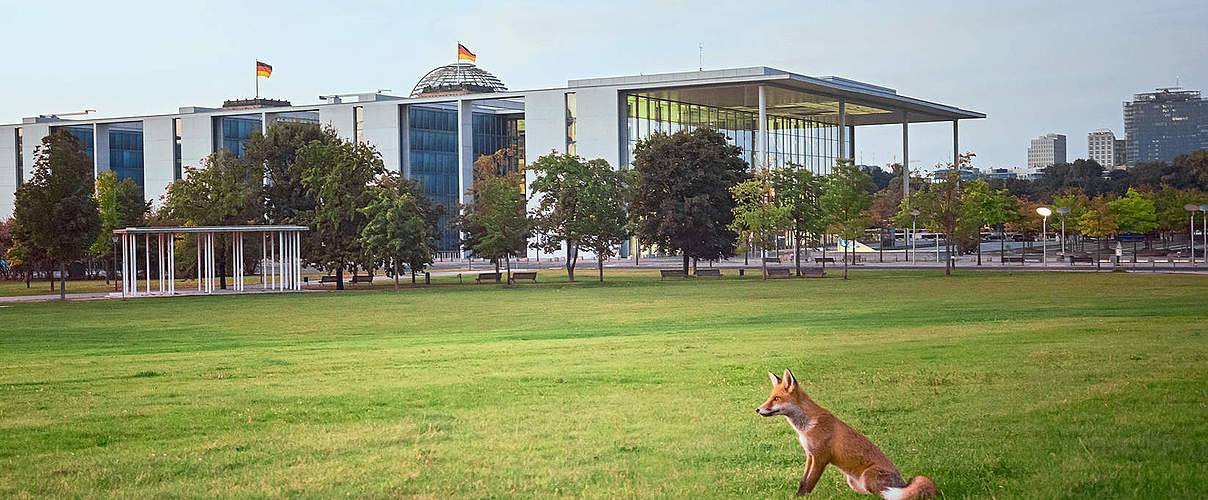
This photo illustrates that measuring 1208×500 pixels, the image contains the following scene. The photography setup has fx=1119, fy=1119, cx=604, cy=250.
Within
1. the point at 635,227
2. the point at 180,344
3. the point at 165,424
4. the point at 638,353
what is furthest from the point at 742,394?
the point at 635,227

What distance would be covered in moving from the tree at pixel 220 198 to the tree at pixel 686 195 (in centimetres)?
2126

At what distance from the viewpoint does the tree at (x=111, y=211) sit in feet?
209

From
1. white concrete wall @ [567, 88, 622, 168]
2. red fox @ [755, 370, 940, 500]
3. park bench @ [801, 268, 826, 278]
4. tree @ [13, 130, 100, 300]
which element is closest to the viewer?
red fox @ [755, 370, 940, 500]

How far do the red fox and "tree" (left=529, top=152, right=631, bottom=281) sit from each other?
53.3 metres

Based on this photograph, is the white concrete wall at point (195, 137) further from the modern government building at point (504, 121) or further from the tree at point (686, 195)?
the tree at point (686, 195)

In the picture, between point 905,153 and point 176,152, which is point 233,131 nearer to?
point 176,152

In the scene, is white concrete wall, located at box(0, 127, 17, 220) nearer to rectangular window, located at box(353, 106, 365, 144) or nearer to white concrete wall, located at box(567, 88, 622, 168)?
rectangular window, located at box(353, 106, 365, 144)

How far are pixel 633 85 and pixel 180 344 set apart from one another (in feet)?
246

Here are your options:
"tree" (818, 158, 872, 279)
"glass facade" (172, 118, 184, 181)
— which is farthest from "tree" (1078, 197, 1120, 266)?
"glass facade" (172, 118, 184, 181)

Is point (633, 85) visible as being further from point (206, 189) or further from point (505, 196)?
point (206, 189)

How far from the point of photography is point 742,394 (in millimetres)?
14492

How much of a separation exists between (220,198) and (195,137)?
189 ft

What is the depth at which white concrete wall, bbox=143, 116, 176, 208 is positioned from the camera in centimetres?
11619

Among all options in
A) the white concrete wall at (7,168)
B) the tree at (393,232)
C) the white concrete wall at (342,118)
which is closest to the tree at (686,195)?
the tree at (393,232)
